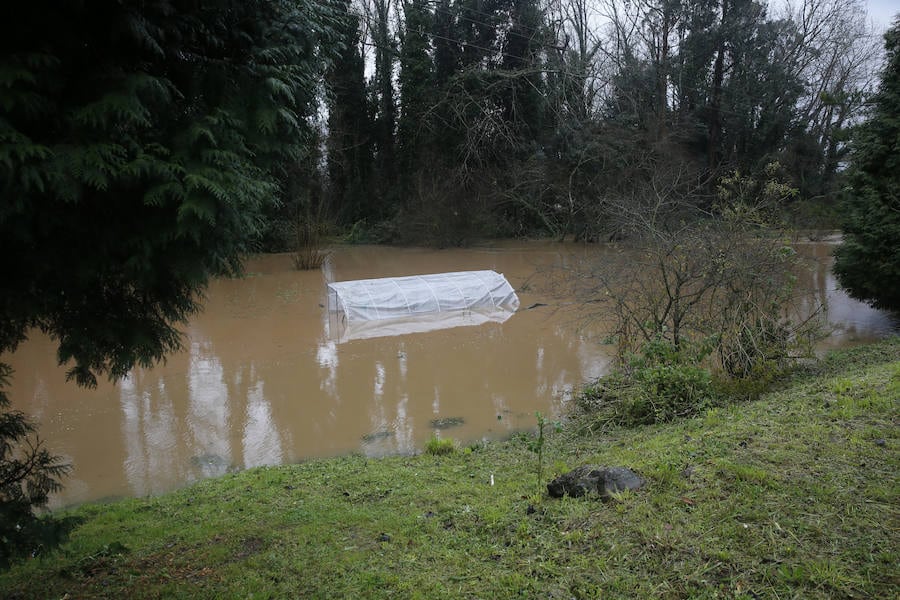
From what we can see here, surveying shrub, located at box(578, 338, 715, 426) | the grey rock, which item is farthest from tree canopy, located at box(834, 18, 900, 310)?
the grey rock

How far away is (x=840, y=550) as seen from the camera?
2.74 meters

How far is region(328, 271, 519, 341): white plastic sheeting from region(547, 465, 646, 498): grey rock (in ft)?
31.0

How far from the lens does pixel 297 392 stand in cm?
986

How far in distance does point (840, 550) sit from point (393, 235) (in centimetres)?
2569

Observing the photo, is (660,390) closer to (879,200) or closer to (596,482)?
(596,482)

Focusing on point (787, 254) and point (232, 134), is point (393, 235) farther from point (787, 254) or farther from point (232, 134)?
point (232, 134)

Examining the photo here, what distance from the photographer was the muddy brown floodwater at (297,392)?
7.62 m

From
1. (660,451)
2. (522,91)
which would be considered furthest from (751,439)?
(522,91)

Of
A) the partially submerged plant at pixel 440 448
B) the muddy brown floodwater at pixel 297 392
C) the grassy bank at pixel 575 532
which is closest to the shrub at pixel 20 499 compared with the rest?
the grassy bank at pixel 575 532

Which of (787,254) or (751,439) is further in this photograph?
(787,254)

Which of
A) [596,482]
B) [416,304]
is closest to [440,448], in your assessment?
[596,482]

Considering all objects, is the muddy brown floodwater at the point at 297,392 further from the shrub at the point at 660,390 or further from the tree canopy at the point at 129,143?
the tree canopy at the point at 129,143

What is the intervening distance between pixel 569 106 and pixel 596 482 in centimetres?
2208

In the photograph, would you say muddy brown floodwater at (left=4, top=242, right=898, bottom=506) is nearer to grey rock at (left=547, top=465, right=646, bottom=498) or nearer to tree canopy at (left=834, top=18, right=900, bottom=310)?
tree canopy at (left=834, top=18, right=900, bottom=310)
